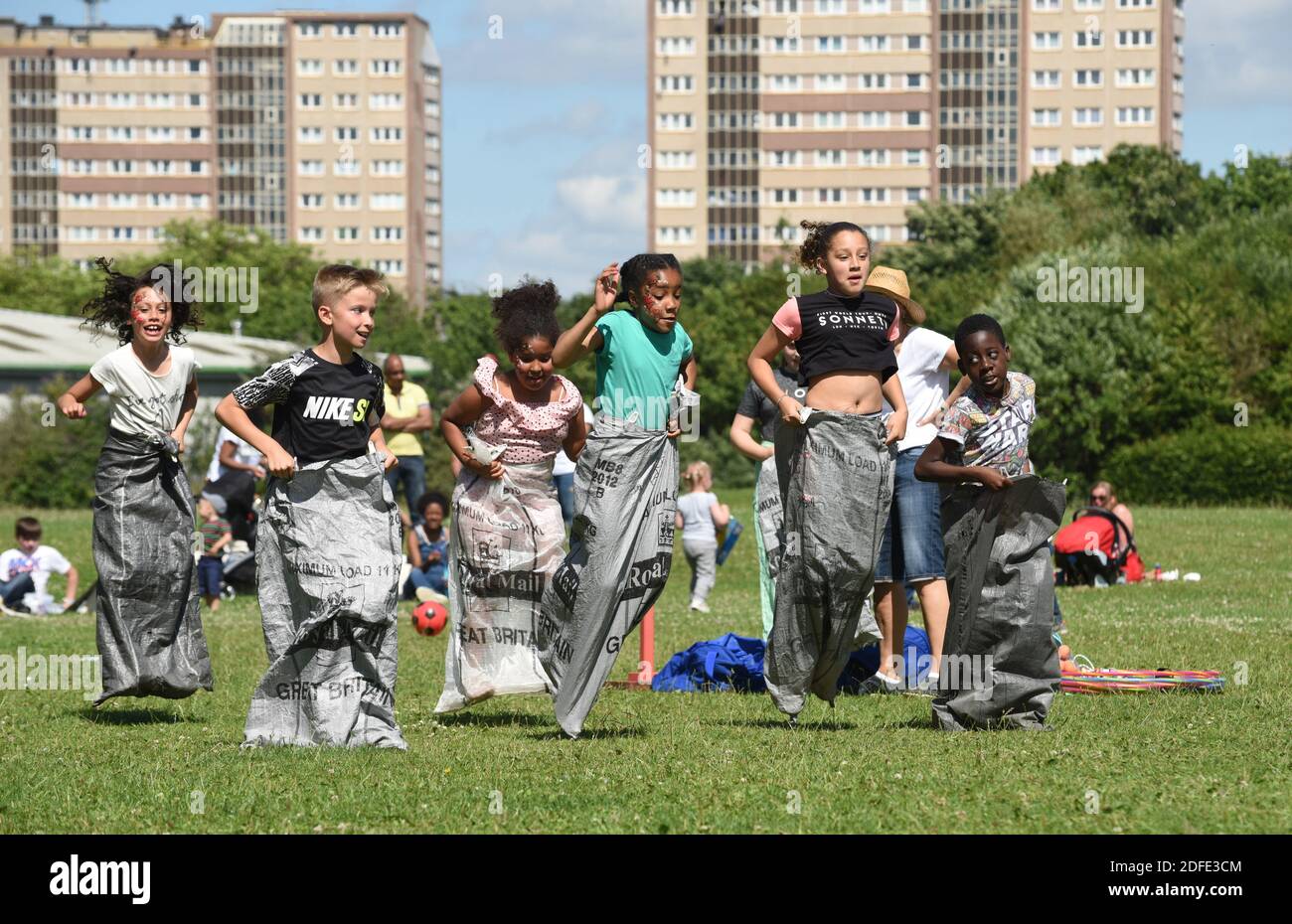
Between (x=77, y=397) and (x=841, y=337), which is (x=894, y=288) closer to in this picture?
(x=841, y=337)

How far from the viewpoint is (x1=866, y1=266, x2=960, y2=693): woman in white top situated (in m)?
11.2

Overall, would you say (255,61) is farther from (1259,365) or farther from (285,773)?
(285,773)

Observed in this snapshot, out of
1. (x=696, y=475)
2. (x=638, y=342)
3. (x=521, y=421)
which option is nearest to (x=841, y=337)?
(x=638, y=342)

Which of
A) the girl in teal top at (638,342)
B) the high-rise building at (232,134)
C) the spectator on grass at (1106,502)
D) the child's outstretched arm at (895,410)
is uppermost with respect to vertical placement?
the high-rise building at (232,134)

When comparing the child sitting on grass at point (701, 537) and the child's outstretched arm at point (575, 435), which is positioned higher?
the child's outstretched arm at point (575, 435)

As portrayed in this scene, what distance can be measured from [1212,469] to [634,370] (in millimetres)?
38063

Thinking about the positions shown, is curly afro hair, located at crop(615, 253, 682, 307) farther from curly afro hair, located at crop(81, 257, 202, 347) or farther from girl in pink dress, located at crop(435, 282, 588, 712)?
curly afro hair, located at crop(81, 257, 202, 347)

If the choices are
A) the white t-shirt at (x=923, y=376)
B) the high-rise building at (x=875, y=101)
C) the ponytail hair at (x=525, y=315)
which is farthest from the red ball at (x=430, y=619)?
the high-rise building at (x=875, y=101)

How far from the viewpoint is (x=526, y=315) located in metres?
9.91

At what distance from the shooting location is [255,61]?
182m

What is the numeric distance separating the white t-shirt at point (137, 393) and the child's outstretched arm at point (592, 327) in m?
2.30

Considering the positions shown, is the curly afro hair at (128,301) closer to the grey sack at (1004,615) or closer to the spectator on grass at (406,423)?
the spectator on grass at (406,423)

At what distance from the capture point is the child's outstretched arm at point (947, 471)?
8953mm

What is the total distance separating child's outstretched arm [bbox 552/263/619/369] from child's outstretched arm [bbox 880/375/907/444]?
143cm
